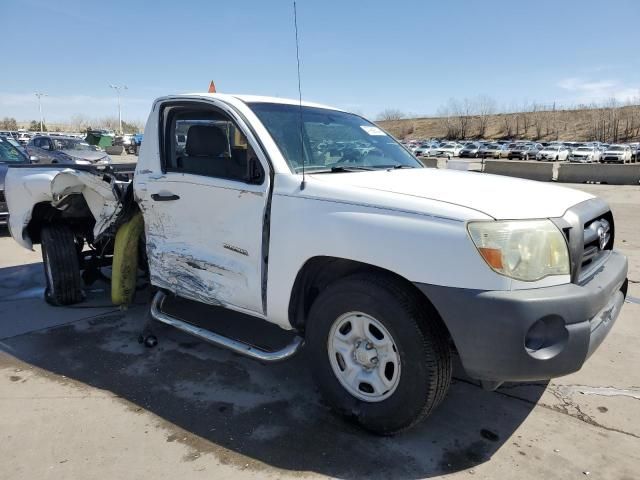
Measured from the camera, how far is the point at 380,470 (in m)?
2.58

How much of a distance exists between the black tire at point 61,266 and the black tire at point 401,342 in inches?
132

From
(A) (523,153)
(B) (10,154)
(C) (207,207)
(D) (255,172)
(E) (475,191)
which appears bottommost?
(C) (207,207)

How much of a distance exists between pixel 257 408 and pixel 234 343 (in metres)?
0.46

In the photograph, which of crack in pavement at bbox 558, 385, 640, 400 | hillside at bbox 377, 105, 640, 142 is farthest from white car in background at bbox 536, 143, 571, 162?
crack in pavement at bbox 558, 385, 640, 400

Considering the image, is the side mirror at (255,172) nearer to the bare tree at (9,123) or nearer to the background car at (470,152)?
the background car at (470,152)

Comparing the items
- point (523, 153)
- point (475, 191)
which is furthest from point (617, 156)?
point (475, 191)

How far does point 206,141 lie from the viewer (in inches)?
136

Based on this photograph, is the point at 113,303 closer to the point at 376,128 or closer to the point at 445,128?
the point at 376,128

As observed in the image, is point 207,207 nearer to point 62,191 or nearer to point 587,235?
point 62,191

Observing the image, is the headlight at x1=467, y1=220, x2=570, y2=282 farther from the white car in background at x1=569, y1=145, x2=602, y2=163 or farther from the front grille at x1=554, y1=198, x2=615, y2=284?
the white car in background at x1=569, y1=145, x2=602, y2=163

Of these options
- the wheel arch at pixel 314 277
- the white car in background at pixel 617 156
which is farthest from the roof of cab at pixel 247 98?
the white car in background at pixel 617 156

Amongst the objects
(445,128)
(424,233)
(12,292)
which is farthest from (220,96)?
(445,128)

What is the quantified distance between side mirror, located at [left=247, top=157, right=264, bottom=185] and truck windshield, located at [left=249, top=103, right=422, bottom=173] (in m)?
0.18

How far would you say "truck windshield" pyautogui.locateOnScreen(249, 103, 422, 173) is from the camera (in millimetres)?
3316
